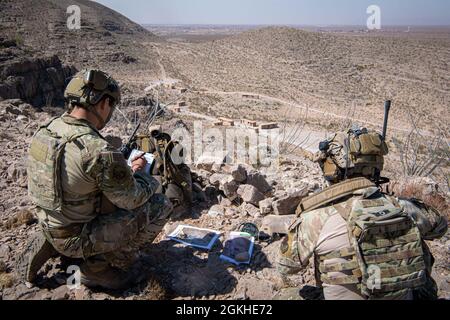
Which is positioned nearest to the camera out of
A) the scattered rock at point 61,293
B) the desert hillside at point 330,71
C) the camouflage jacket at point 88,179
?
the camouflage jacket at point 88,179

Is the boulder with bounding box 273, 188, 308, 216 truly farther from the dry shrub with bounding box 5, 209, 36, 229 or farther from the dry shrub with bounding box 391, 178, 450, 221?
the dry shrub with bounding box 5, 209, 36, 229

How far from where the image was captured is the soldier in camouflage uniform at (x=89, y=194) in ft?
7.66

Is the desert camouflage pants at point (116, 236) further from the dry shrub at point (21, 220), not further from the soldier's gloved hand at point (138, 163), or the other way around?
the dry shrub at point (21, 220)

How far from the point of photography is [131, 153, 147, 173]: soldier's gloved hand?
286cm

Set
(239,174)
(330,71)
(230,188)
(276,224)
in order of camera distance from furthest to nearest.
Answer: (330,71) < (239,174) < (230,188) < (276,224)

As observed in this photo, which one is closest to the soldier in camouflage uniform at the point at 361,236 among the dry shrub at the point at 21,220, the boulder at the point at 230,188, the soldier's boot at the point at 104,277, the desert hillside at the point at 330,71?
the soldier's boot at the point at 104,277

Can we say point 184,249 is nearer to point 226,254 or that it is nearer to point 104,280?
point 226,254

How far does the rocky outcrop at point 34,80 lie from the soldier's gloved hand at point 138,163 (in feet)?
35.7

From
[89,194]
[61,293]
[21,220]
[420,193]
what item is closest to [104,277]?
[61,293]

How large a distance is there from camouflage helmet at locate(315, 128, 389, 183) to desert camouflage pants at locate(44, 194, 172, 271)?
4.17 feet

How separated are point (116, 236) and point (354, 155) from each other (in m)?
1.63

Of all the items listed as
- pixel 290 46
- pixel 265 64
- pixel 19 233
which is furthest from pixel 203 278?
pixel 290 46

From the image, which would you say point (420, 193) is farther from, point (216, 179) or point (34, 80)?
point (34, 80)

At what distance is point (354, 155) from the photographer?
2.19 m
